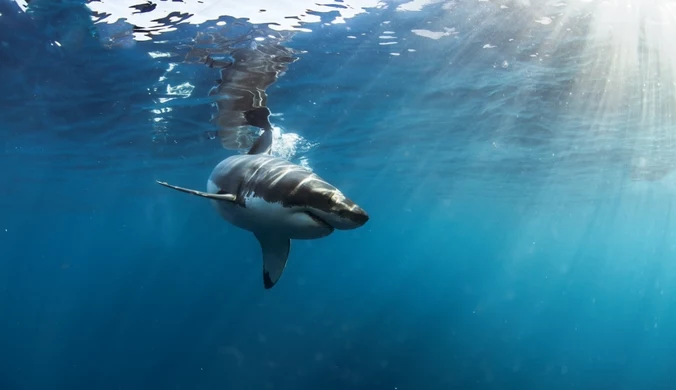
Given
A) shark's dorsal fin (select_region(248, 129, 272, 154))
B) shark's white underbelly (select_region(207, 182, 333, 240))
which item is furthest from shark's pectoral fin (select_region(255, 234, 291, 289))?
shark's dorsal fin (select_region(248, 129, 272, 154))

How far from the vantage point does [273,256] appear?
564 cm

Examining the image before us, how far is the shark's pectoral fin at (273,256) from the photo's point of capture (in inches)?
212

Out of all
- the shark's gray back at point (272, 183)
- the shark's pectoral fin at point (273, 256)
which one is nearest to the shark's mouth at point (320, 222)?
the shark's gray back at point (272, 183)

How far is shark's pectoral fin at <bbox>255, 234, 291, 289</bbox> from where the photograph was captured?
5.39m

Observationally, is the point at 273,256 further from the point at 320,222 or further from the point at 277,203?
the point at 320,222

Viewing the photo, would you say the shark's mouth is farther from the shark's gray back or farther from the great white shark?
the shark's gray back

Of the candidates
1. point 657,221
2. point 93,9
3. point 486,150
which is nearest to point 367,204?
point 486,150

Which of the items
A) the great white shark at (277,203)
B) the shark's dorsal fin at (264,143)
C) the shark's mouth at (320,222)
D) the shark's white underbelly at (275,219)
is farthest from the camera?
the shark's dorsal fin at (264,143)

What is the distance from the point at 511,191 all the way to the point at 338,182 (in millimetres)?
14629

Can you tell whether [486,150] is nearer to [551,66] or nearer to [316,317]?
[551,66]

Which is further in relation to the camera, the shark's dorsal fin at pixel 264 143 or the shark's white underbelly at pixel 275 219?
the shark's dorsal fin at pixel 264 143

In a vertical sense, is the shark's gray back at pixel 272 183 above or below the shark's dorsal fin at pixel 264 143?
above

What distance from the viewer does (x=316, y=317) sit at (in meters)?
33.3

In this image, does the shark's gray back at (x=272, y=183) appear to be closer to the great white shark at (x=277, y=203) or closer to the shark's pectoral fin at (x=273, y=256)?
the great white shark at (x=277, y=203)
